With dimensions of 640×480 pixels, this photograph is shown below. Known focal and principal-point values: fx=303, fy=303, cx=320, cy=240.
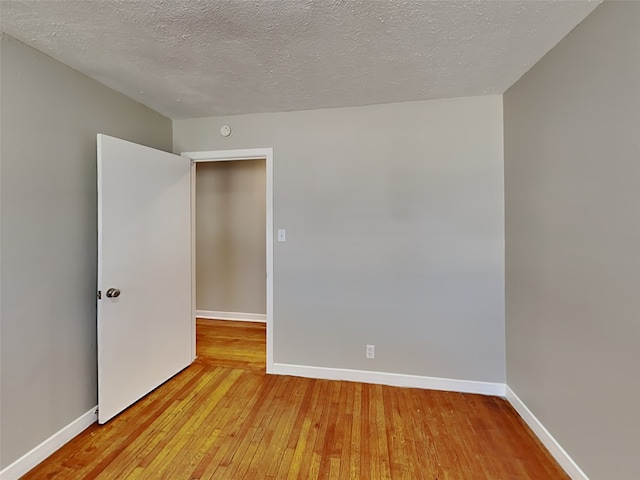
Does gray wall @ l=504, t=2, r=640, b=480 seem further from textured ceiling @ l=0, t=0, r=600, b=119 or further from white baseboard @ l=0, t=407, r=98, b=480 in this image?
white baseboard @ l=0, t=407, r=98, b=480

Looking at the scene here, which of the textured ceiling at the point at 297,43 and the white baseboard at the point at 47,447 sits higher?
the textured ceiling at the point at 297,43

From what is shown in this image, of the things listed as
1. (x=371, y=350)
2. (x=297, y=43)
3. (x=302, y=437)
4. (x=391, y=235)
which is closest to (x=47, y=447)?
(x=302, y=437)

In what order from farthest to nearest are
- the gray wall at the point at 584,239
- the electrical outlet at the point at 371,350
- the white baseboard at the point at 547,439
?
1. the electrical outlet at the point at 371,350
2. the white baseboard at the point at 547,439
3. the gray wall at the point at 584,239

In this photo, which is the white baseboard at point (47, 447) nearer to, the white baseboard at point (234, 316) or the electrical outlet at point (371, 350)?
the electrical outlet at point (371, 350)

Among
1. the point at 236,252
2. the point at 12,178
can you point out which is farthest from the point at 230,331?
the point at 12,178

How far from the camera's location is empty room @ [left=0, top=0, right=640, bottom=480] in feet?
4.62

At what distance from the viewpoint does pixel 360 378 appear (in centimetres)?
256

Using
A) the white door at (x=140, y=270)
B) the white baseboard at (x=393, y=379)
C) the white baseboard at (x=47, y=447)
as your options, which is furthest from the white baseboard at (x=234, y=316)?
the white baseboard at (x=47, y=447)

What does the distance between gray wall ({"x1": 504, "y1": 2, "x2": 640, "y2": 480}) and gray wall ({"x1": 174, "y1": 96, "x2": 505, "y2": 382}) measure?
0.89ft

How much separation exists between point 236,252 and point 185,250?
1538mm

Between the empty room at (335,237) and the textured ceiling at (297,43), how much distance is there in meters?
0.01

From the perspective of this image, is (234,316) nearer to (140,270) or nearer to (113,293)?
(140,270)

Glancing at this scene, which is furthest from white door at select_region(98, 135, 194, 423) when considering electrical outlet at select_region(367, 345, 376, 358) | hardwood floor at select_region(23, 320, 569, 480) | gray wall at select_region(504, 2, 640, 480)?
gray wall at select_region(504, 2, 640, 480)

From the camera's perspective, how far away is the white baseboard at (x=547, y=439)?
1.56m
